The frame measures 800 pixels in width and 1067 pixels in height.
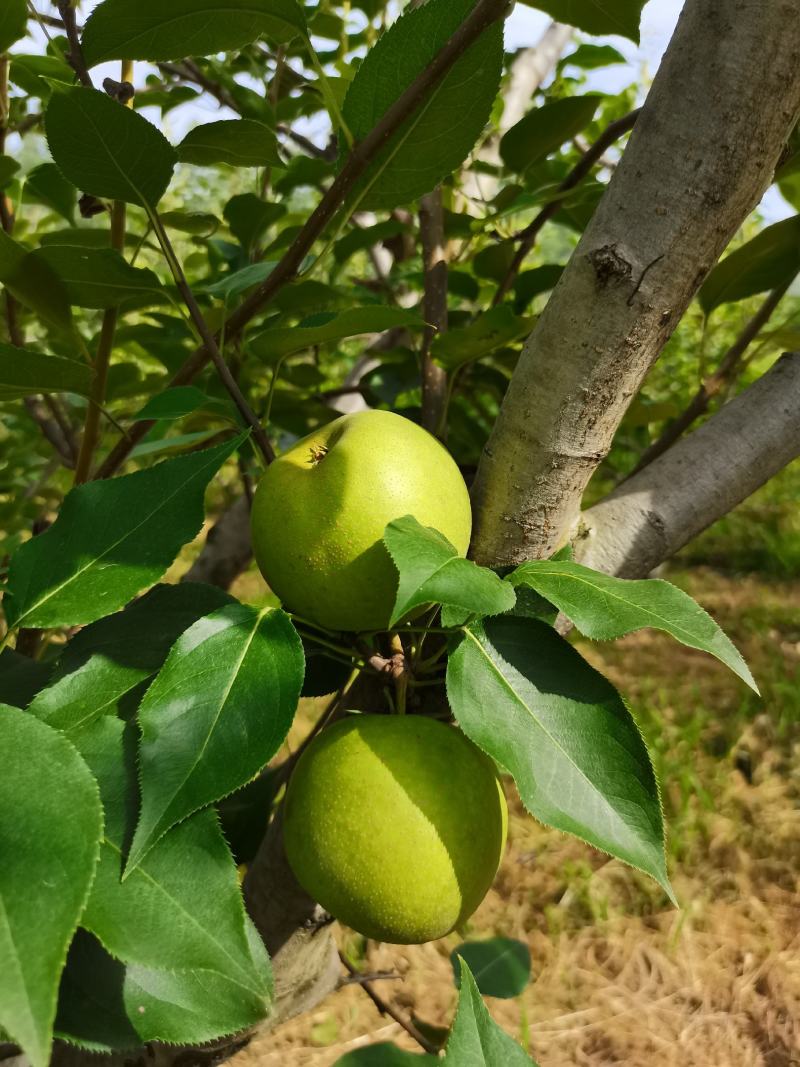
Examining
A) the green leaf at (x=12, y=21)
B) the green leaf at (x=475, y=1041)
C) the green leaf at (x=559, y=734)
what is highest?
the green leaf at (x=12, y=21)

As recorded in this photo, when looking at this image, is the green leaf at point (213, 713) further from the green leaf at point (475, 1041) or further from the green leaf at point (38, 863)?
the green leaf at point (475, 1041)

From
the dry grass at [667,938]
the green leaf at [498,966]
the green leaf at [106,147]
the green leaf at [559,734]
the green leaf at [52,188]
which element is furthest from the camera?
→ the dry grass at [667,938]

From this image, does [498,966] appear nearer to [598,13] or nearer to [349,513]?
[349,513]

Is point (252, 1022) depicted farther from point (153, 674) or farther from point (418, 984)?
point (418, 984)

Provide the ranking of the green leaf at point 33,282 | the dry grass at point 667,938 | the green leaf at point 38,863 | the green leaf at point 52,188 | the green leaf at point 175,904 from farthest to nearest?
the dry grass at point 667,938 < the green leaf at point 52,188 < the green leaf at point 33,282 < the green leaf at point 175,904 < the green leaf at point 38,863

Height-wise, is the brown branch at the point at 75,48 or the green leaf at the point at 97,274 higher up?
the brown branch at the point at 75,48

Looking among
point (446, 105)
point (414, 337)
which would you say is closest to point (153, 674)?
point (446, 105)

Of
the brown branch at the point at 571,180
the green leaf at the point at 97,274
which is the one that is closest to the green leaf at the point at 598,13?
the brown branch at the point at 571,180

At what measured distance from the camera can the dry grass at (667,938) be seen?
1.53 meters

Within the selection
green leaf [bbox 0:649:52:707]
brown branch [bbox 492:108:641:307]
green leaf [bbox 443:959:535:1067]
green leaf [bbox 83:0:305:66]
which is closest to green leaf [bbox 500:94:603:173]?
brown branch [bbox 492:108:641:307]

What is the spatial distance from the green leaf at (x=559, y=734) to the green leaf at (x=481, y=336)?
376 millimetres

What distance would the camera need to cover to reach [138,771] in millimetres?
548

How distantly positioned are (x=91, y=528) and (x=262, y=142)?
458mm

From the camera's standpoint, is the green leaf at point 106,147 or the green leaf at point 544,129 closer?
the green leaf at point 106,147
